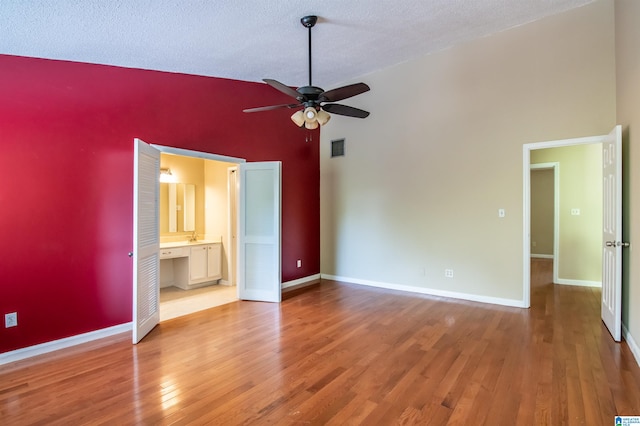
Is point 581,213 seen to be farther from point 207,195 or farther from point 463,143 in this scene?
point 207,195

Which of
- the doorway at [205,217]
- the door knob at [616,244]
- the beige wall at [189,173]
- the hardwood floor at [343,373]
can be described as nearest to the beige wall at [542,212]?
the hardwood floor at [343,373]

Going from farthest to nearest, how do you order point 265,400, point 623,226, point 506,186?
point 506,186 < point 623,226 < point 265,400

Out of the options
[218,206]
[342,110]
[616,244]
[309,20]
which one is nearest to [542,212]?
[616,244]

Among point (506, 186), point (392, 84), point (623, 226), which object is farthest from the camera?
point (392, 84)

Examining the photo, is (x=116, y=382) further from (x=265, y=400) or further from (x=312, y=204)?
(x=312, y=204)

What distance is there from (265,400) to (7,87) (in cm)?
340

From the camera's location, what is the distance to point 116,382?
240 cm

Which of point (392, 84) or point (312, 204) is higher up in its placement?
point (392, 84)

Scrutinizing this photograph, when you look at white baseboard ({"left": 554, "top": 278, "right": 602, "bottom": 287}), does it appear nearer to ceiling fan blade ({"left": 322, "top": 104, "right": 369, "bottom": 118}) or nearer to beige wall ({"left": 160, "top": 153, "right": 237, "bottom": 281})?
ceiling fan blade ({"left": 322, "top": 104, "right": 369, "bottom": 118})

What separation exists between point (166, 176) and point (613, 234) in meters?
6.03

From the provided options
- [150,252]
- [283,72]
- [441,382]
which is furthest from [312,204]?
[441,382]

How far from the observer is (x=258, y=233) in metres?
4.64

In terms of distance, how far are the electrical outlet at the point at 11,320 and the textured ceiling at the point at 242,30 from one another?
231 centimetres

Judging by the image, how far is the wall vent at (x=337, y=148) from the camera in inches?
223
